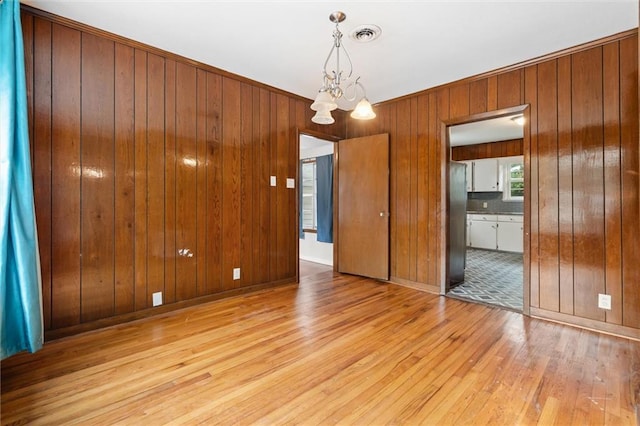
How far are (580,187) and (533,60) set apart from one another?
4.33ft

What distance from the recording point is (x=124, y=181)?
2719mm

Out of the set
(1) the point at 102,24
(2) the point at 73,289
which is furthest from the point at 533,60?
(2) the point at 73,289

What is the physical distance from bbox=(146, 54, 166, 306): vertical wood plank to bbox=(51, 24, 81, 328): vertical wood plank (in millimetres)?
529

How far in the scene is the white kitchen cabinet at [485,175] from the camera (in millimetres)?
7035

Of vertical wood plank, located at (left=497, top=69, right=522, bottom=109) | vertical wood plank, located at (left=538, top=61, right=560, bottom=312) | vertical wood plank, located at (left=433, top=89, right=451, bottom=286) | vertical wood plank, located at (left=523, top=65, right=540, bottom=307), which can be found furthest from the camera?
vertical wood plank, located at (left=433, top=89, right=451, bottom=286)

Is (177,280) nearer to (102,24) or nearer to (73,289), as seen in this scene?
(73,289)

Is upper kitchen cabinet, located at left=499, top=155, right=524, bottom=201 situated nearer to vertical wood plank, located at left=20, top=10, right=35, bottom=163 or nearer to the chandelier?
the chandelier

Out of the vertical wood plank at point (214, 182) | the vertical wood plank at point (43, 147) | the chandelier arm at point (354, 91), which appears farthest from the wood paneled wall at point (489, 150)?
the vertical wood plank at point (43, 147)

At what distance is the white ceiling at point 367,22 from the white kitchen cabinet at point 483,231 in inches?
186

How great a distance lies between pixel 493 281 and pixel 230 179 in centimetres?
386

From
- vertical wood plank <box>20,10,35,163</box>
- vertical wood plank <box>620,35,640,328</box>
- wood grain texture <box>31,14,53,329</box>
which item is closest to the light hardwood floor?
vertical wood plank <box>620,35,640,328</box>

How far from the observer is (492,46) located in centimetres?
275

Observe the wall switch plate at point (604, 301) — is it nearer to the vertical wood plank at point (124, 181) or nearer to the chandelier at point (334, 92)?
the chandelier at point (334, 92)

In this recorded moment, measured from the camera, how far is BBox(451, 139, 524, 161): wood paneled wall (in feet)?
22.1
